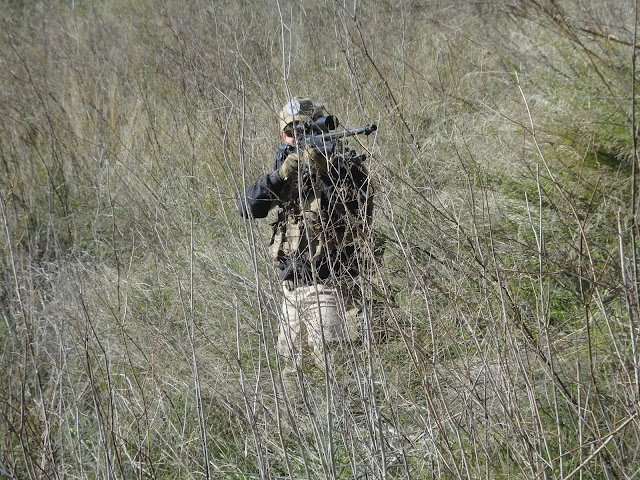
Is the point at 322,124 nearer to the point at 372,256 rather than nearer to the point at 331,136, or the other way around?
the point at 331,136

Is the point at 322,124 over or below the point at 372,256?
over

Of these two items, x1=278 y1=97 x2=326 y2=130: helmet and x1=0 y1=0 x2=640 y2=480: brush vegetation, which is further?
x1=278 y1=97 x2=326 y2=130: helmet

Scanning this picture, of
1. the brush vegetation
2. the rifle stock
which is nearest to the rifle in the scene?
the rifle stock

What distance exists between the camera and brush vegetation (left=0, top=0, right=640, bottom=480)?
1.29 meters

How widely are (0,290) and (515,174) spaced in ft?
7.93

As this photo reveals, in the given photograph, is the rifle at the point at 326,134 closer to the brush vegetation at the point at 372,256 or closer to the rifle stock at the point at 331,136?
the rifle stock at the point at 331,136

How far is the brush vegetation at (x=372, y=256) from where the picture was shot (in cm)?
129

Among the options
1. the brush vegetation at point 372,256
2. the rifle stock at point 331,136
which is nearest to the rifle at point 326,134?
the rifle stock at point 331,136

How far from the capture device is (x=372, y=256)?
4.02 ft

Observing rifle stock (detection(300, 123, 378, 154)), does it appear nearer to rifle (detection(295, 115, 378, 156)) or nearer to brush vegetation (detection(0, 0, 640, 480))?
rifle (detection(295, 115, 378, 156))

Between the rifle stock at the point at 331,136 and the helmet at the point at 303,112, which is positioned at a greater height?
the helmet at the point at 303,112

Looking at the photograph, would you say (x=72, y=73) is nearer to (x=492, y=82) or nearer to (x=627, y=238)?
(x=492, y=82)

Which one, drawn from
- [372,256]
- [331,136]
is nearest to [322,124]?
[331,136]

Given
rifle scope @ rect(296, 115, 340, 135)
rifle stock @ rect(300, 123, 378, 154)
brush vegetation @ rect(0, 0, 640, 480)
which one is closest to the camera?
brush vegetation @ rect(0, 0, 640, 480)
